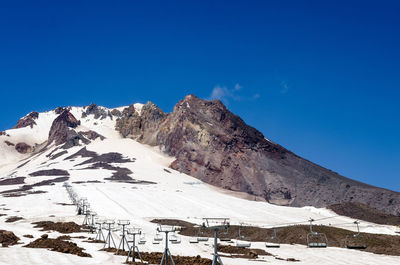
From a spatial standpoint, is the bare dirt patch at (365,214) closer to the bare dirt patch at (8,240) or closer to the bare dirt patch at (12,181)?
the bare dirt patch at (8,240)

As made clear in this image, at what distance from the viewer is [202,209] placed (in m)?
126

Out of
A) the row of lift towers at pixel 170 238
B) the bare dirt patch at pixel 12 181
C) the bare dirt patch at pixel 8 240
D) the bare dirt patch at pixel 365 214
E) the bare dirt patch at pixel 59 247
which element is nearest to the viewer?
the row of lift towers at pixel 170 238

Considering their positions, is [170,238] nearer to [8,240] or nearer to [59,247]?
[8,240]

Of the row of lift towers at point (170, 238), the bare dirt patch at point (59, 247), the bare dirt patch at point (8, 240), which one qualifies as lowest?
the bare dirt patch at point (8, 240)

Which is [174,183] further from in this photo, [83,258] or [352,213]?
[83,258]

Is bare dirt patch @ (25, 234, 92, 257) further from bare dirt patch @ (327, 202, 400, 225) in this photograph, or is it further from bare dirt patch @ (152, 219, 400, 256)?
bare dirt patch @ (327, 202, 400, 225)

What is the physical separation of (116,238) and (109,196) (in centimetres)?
8432

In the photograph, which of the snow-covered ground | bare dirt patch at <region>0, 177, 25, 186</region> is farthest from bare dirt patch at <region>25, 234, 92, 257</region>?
bare dirt patch at <region>0, 177, 25, 186</region>

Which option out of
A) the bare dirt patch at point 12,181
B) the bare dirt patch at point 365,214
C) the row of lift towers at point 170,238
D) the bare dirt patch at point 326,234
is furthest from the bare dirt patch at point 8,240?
the bare dirt patch at point 12,181

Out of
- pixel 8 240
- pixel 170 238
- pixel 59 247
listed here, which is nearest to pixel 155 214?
pixel 170 238

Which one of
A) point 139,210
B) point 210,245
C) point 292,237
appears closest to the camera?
point 210,245

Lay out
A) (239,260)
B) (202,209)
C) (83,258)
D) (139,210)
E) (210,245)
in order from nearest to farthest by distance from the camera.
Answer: (83,258)
(239,260)
(210,245)
(139,210)
(202,209)

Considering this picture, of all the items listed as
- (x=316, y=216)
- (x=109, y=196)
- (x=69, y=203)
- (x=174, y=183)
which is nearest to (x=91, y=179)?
(x=174, y=183)

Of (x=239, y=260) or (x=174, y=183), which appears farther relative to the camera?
(x=174, y=183)
